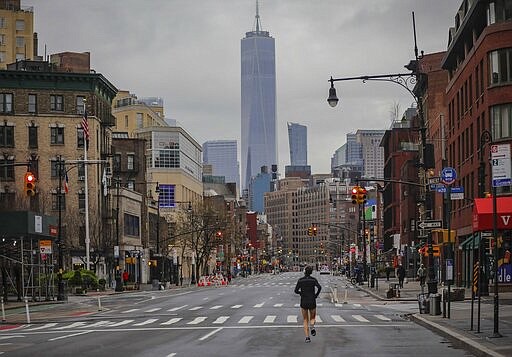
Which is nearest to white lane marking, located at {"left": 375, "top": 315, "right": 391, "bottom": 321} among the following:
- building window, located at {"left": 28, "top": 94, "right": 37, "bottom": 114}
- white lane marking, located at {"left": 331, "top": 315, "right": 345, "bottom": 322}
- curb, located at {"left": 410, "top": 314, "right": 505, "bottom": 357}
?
white lane marking, located at {"left": 331, "top": 315, "right": 345, "bottom": 322}

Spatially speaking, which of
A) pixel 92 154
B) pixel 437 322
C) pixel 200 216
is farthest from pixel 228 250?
pixel 437 322

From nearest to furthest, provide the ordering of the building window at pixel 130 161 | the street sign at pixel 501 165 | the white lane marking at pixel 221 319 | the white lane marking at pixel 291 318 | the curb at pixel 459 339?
the curb at pixel 459 339 → the street sign at pixel 501 165 → the white lane marking at pixel 291 318 → the white lane marking at pixel 221 319 → the building window at pixel 130 161

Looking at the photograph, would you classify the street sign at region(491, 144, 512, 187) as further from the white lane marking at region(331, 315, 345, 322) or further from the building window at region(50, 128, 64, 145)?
the building window at region(50, 128, 64, 145)

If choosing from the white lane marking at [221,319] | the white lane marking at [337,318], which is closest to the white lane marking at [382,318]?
the white lane marking at [337,318]

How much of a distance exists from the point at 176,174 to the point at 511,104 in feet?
300

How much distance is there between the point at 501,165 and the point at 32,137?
79970 millimetres

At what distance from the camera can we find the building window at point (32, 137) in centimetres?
9606

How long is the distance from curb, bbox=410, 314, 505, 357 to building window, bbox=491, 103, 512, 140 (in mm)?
27488

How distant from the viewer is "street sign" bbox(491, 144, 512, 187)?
2161 centimetres

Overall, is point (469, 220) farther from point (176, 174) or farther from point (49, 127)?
point (176, 174)

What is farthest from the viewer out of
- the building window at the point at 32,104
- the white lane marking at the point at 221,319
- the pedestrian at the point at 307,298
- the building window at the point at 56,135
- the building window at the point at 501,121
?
the building window at the point at 56,135

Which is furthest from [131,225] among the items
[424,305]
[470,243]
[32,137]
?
[424,305]

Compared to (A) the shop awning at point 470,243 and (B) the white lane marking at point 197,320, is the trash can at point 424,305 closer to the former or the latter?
(B) the white lane marking at point 197,320

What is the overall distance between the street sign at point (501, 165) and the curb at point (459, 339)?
380 cm
